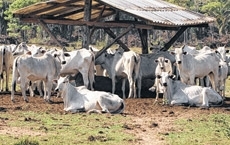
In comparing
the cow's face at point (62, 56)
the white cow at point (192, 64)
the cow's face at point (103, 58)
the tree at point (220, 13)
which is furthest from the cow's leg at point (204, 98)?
the tree at point (220, 13)

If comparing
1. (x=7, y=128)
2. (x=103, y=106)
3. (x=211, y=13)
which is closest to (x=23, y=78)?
(x=103, y=106)

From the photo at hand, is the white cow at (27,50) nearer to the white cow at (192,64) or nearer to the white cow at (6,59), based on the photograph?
the white cow at (6,59)

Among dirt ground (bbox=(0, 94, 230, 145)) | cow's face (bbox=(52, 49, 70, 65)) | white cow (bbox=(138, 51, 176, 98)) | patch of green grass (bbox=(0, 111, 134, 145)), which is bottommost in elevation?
dirt ground (bbox=(0, 94, 230, 145))

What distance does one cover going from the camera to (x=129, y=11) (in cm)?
2070

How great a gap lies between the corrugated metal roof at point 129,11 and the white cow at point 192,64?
1.16 m

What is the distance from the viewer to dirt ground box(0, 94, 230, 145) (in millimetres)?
12906

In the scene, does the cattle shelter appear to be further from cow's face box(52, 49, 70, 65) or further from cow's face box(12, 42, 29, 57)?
cow's face box(52, 49, 70, 65)

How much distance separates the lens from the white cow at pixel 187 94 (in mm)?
17672

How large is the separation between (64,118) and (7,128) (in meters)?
1.93

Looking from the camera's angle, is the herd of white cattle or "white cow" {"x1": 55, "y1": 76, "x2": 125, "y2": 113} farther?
the herd of white cattle

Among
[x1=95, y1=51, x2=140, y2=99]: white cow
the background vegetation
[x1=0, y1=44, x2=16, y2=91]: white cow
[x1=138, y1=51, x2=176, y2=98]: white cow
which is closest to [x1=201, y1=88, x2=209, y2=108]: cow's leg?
[x1=95, y1=51, x2=140, y2=99]: white cow

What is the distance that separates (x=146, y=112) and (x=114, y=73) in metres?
5.49

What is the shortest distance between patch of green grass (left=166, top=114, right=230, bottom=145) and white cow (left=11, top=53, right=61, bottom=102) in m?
5.12

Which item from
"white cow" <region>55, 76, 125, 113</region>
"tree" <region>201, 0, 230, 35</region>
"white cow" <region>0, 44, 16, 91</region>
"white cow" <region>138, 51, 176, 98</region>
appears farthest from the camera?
"tree" <region>201, 0, 230, 35</region>
